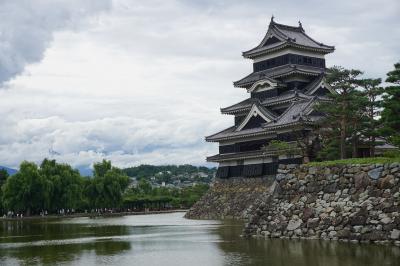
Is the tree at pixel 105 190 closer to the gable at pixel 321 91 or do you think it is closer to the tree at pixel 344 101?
the gable at pixel 321 91

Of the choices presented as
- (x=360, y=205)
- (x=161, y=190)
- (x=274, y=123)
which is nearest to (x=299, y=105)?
(x=274, y=123)

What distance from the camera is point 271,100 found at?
5162 cm

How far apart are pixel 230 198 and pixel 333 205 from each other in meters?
28.2

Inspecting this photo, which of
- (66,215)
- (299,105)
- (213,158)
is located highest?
(299,105)

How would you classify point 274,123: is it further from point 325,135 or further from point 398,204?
point 398,204

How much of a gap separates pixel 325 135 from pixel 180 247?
17.3 metres

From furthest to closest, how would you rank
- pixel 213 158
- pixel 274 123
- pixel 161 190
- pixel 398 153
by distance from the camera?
pixel 161 190 → pixel 213 158 → pixel 274 123 → pixel 398 153

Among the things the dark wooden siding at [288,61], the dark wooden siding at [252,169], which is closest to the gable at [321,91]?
the dark wooden siding at [288,61]

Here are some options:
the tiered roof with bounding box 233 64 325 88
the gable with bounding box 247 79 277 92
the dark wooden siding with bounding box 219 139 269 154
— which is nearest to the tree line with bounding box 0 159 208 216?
the dark wooden siding with bounding box 219 139 269 154

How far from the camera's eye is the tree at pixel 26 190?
68812mm

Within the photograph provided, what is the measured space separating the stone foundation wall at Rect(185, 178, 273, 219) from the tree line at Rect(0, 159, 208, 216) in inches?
947

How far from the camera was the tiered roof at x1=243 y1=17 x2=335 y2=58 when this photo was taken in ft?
174

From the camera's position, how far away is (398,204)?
21.5 meters

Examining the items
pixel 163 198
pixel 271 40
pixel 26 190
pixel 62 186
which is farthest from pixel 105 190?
pixel 271 40
